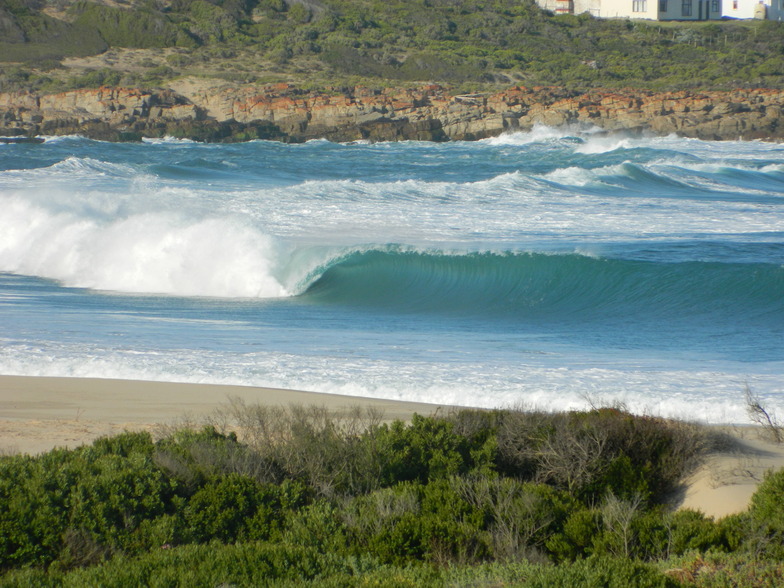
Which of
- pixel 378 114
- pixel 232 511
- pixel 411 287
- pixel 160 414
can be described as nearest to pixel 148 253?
pixel 411 287

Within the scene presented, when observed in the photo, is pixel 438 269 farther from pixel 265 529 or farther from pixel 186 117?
pixel 186 117

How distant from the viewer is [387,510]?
481cm

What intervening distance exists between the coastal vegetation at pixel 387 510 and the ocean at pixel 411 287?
2435mm

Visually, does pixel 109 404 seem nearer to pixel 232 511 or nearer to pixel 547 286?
pixel 232 511

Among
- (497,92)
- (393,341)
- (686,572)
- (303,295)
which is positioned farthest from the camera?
(497,92)

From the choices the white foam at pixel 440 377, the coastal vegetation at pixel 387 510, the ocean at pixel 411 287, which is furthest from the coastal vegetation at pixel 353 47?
the coastal vegetation at pixel 387 510

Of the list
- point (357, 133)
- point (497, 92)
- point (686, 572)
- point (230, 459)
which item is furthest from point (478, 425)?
point (497, 92)

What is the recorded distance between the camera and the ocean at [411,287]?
934cm

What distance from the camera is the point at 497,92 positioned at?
67.9 m

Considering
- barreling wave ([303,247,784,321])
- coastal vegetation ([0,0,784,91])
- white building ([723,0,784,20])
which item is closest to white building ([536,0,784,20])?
white building ([723,0,784,20])

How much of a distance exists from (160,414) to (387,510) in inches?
135

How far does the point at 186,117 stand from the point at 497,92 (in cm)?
2345

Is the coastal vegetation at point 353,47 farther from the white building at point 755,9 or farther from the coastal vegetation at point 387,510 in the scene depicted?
the coastal vegetation at point 387,510

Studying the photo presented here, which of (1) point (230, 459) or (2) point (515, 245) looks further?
(2) point (515, 245)
